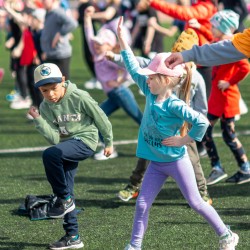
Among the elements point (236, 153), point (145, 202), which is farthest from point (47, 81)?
point (236, 153)

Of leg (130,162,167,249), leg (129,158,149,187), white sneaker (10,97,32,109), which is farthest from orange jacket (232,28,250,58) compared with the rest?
white sneaker (10,97,32,109)

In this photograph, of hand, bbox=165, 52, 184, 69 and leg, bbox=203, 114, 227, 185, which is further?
leg, bbox=203, 114, 227, 185

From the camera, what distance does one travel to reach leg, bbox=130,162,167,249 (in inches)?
257

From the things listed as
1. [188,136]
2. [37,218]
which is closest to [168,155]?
[188,136]

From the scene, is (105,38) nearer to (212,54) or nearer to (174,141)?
(174,141)

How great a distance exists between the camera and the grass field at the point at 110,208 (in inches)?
279

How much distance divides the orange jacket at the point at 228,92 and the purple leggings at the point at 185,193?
3019 millimetres

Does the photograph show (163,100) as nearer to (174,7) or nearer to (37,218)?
(37,218)

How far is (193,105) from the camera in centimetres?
852

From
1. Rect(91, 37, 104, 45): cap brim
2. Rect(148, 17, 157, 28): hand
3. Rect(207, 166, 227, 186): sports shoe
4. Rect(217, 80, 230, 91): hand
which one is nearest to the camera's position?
Rect(217, 80, 230, 91): hand

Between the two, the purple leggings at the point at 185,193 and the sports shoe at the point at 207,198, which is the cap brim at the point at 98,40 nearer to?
the sports shoe at the point at 207,198

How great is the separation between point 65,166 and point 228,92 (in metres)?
3.13

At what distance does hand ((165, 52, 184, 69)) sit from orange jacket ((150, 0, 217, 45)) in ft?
15.2

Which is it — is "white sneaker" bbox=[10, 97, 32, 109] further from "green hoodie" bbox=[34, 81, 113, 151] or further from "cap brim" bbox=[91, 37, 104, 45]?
"green hoodie" bbox=[34, 81, 113, 151]
